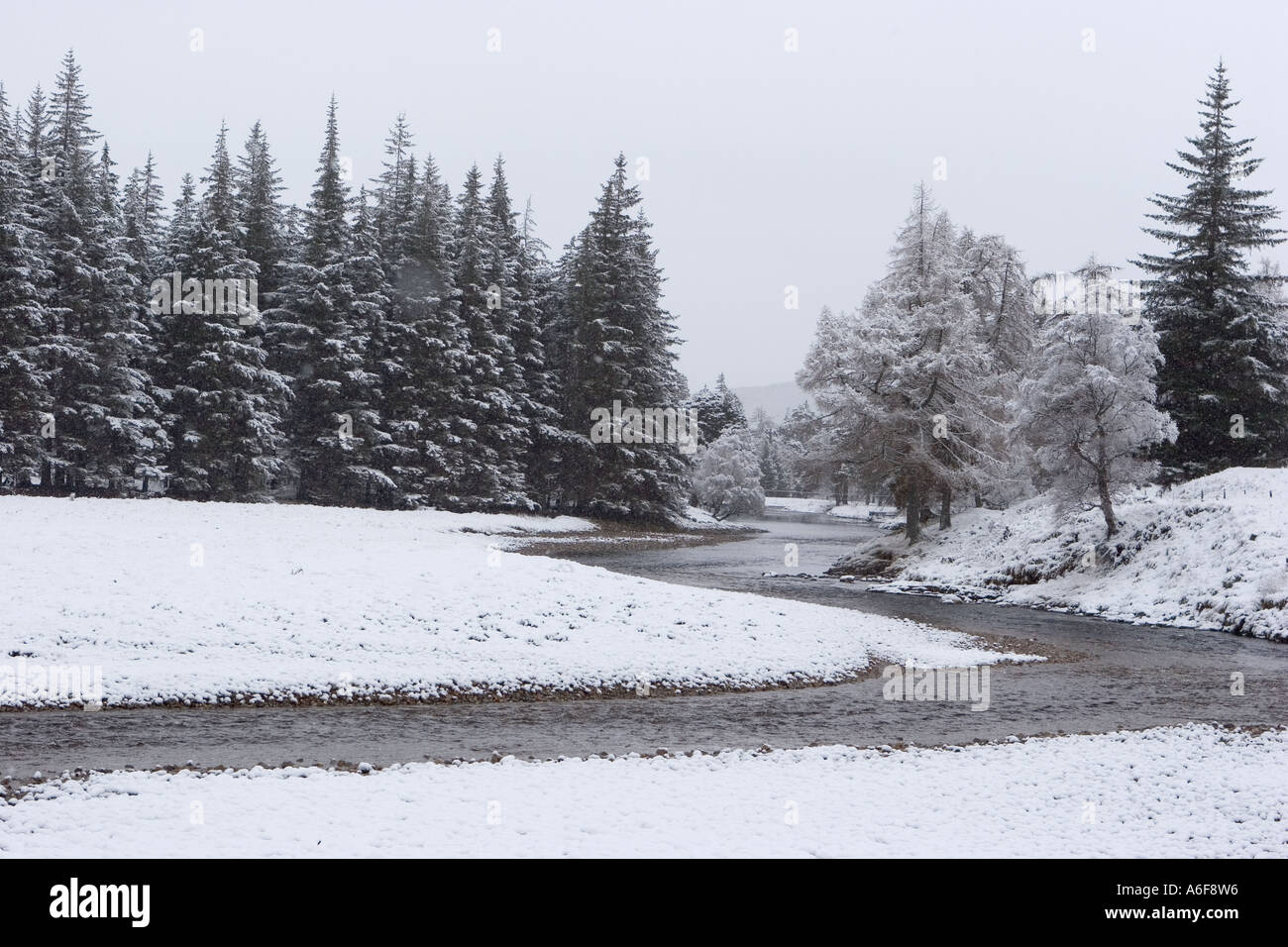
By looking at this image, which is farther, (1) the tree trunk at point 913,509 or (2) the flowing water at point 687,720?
(1) the tree trunk at point 913,509

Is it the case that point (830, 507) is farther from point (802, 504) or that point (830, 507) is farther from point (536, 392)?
point (536, 392)

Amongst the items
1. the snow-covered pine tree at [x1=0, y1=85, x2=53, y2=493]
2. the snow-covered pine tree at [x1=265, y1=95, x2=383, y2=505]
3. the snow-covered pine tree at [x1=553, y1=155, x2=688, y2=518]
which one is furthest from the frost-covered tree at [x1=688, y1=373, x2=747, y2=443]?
the snow-covered pine tree at [x1=0, y1=85, x2=53, y2=493]

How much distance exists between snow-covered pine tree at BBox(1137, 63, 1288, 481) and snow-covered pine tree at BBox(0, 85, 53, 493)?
155 ft

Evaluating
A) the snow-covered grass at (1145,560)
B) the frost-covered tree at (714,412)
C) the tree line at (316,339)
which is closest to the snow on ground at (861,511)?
the frost-covered tree at (714,412)

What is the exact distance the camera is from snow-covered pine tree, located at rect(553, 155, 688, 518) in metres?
60.6

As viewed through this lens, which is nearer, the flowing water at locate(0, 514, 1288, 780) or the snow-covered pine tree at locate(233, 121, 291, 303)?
the flowing water at locate(0, 514, 1288, 780)

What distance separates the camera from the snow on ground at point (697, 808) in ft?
28.1

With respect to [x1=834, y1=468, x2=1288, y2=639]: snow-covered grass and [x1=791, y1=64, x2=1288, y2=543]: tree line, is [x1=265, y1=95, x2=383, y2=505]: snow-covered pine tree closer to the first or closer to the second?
[x1=791, y1=64, x2=1288, y2=543]: tree line

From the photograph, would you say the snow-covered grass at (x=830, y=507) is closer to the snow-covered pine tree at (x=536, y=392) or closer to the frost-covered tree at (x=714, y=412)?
the frost-covered tree at (x=714, y=412)

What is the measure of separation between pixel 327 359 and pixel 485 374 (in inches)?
387

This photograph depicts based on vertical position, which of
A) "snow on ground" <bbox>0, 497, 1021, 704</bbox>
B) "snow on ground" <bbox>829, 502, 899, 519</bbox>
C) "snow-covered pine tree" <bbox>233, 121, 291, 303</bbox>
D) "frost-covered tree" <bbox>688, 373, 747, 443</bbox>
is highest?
"snow-covered pine tree" <bbox>233, 121, 291, 303</bbox>

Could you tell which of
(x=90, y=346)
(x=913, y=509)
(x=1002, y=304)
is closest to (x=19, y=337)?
(x=90, y=346)

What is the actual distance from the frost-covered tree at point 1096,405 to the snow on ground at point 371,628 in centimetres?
1145
